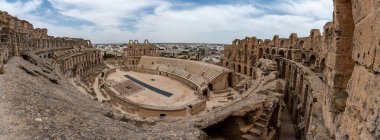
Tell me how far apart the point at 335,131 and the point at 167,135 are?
500 cm

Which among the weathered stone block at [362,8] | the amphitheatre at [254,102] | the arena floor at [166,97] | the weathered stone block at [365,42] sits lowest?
the arena floor at [166,97]

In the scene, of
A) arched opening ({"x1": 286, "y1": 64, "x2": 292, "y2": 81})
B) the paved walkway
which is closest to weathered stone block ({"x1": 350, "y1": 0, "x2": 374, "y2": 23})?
the paved walkway

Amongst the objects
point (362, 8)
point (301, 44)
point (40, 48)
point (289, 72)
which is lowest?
point (289, 72)

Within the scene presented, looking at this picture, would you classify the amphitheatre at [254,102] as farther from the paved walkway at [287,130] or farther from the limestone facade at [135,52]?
the limestone facade at [135,52]

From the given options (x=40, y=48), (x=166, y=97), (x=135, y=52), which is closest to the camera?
(x=40, y=48)

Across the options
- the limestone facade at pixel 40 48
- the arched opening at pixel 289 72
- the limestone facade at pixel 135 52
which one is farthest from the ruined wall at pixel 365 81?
the limestone facade at pixel 135 52

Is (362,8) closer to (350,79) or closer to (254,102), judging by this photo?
(350,79)

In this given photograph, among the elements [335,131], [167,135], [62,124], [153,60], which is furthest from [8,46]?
[153,60]

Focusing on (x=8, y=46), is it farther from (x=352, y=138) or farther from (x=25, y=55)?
(x=352, y=138)

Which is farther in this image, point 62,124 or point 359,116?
point 62,124

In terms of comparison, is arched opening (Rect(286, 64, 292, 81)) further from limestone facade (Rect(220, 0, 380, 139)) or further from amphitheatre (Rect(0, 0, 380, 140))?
limestone facade (Rect(220, 0, 380, 139))

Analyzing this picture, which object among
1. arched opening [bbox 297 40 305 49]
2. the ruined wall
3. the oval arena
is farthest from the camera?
arched opening [bbox 297 40 305 49]

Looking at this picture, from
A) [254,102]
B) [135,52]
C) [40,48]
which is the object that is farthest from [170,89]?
[135,52]

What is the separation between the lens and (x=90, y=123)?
26.6 feet
